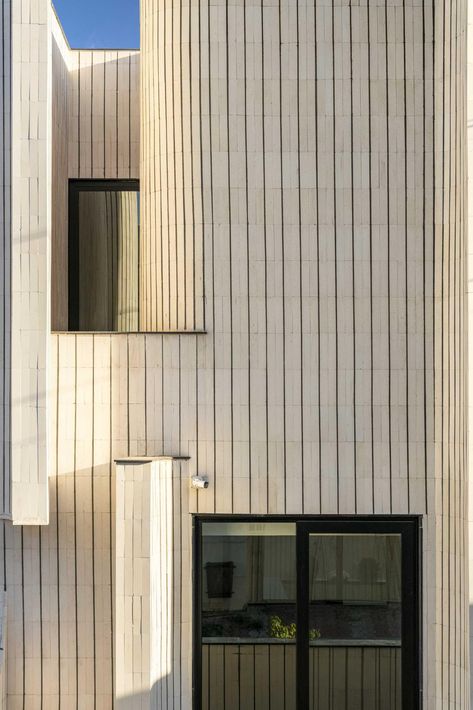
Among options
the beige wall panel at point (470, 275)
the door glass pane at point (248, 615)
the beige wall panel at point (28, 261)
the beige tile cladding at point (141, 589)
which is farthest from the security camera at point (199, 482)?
the beige wall panel at point (470, 275)

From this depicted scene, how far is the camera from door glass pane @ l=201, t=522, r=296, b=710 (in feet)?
19.3

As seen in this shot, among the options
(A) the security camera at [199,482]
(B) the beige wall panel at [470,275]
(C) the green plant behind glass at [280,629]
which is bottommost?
(C) the green plant behind glass at [280,629]

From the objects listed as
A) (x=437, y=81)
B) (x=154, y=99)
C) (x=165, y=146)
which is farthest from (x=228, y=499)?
(x=437, y=81)

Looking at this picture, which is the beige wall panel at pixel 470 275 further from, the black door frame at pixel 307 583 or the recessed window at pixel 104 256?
the recessed window at pixel 104 256

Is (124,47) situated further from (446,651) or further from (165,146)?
(446,651)

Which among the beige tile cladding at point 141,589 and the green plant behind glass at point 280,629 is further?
the green plant behind glass at point 280,629

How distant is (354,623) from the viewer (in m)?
5.87

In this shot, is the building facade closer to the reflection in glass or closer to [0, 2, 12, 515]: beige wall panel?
[0, 2, 12, 515]: beige wall panel

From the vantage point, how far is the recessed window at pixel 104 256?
699cm

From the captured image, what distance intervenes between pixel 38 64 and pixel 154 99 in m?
1.06

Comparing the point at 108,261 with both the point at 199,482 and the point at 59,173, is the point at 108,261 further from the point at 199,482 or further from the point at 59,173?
the point at 199,482

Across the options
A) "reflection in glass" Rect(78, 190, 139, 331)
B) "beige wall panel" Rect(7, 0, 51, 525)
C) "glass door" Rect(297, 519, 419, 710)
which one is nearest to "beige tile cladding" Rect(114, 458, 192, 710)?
"beige wall panel" Rect(7, 0, 51, 525)

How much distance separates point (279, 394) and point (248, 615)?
6.19ft

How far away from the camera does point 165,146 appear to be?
6059mm
